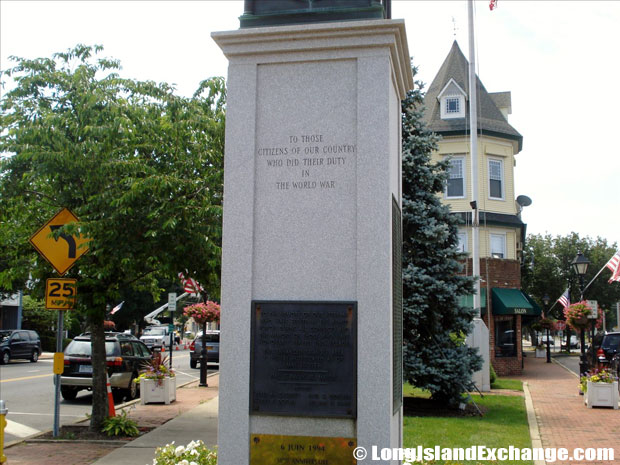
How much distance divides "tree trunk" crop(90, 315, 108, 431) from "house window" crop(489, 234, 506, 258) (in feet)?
71.4

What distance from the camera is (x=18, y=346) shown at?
3450 cm

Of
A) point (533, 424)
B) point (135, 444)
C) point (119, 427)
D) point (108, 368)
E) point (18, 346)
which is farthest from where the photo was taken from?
point (18, 346)

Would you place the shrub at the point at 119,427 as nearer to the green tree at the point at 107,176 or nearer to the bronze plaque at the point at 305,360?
the green tree at the point at 107,176

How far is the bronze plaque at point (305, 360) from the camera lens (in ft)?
17.1

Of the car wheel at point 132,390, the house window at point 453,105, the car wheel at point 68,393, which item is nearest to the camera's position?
the car wheel at point 132,390

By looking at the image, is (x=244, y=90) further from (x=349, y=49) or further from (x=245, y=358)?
(x=245, y=358)

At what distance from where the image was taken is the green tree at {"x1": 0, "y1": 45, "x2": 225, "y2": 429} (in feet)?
36.3

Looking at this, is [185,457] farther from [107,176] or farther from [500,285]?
[500,285]

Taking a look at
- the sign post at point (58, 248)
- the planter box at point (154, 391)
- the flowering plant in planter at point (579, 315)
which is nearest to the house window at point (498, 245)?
the flowering plant in planter at point (579, 315)

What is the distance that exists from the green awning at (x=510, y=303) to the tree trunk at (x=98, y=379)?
19796 mm

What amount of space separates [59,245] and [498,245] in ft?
76.6

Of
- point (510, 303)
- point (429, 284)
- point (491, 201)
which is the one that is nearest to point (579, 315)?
point (510, 303)

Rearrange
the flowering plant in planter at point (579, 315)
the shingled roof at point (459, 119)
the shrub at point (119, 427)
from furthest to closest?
the shingled roof at point (459, 119) → the flowering plant in planter at point (579, 315) → the shrub at point (119, 427)

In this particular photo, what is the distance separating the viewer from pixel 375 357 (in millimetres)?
5223
